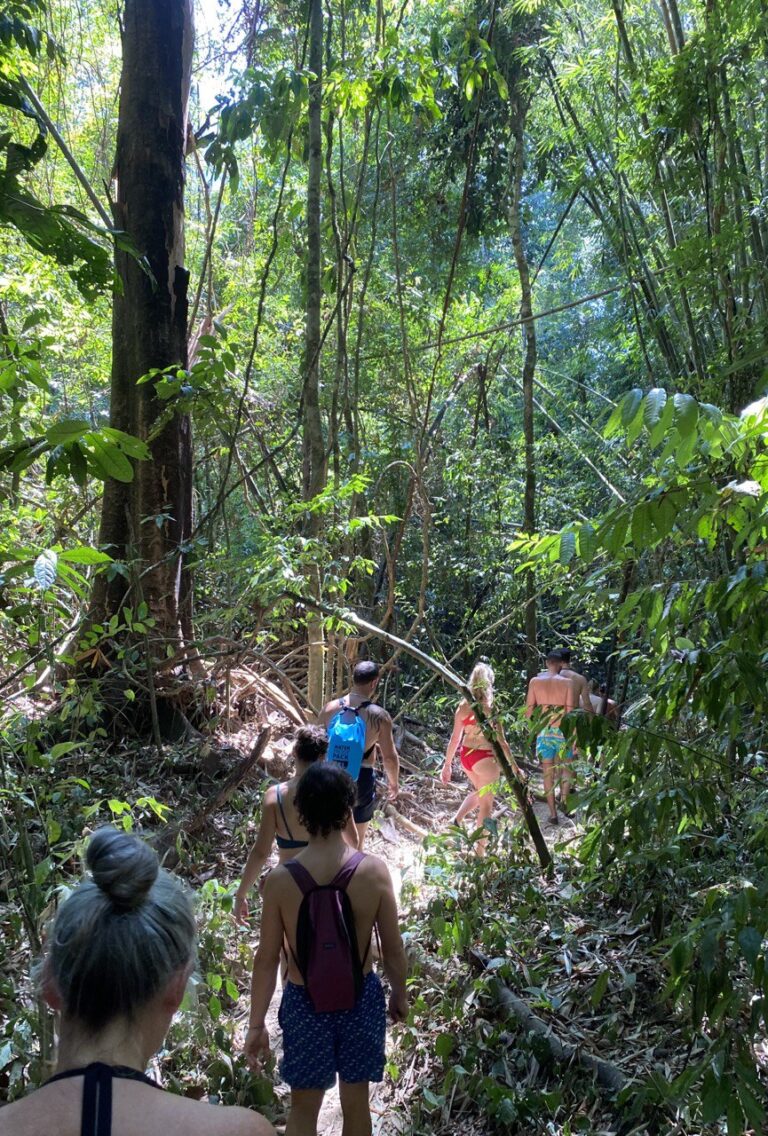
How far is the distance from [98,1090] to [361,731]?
3376 millimetres

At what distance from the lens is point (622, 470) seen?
938 cm

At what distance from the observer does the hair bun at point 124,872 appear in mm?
1358

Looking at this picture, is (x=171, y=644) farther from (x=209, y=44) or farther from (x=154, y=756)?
(x=209, y=44)

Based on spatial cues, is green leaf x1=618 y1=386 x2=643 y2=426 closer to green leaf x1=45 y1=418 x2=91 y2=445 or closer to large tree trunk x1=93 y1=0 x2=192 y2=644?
green leaf x1=45 y1=418 x2=91 y2=445

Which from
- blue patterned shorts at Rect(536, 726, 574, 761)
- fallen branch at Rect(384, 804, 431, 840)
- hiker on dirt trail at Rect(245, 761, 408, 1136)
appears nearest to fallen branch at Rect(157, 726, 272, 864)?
fallen branch at Rect(384, 804, 431, 840)

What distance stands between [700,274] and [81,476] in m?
Answer: 4.16

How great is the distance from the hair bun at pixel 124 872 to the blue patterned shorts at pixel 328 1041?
1.36m

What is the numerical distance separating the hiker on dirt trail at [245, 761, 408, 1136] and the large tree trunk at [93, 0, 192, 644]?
3.71 m

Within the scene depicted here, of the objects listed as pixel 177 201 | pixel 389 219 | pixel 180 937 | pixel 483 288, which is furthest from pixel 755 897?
pixel 483 288

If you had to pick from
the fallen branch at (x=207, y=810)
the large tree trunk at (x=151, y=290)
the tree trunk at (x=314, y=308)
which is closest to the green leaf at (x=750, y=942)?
the fallen branch at (x=207, y=810)

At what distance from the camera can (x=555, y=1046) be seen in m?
3.23

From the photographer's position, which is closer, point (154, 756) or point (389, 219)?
point (154, 756)

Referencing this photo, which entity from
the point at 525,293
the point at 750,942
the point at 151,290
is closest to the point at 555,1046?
the point at 750,942

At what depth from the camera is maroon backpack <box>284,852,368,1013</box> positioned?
2.40m
